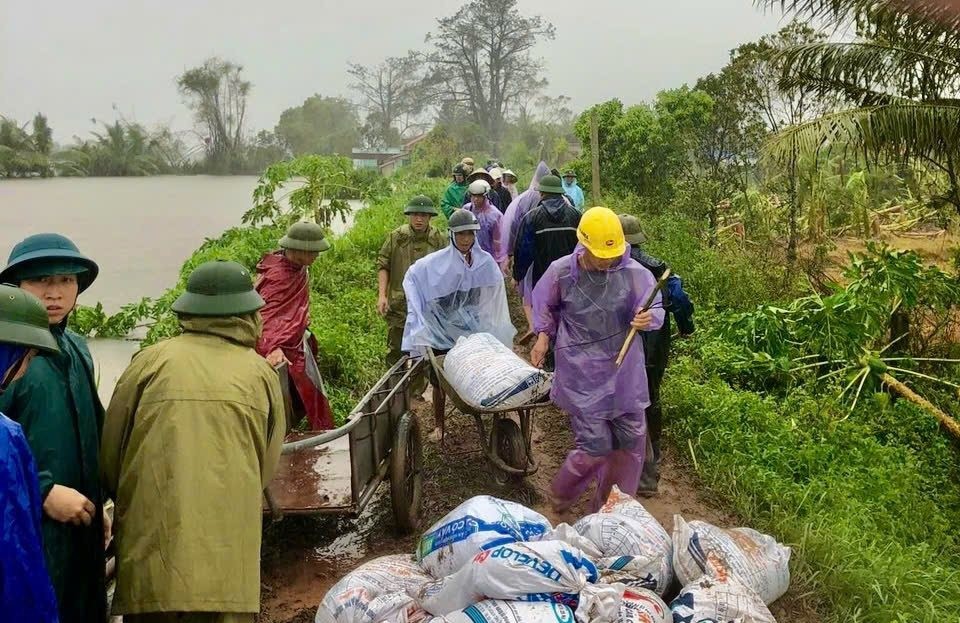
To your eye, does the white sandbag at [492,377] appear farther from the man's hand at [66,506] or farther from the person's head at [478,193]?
the person's head at [478,193]

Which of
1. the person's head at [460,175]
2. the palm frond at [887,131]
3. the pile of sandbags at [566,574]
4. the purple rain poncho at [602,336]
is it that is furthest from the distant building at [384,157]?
the pile of sandbags at [566,574]

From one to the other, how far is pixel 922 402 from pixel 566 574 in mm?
5443

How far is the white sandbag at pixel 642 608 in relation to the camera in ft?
7.73

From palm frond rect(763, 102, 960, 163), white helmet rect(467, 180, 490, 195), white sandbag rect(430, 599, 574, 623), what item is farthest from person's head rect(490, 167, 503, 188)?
white sandbag rect(430, 599, 574, 623)

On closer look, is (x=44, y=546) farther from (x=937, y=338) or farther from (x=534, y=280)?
(x=937, y=338)

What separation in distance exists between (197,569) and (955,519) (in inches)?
208

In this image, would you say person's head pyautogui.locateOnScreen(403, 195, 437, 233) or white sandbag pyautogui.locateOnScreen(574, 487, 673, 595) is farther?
person's head pyautogui.locateOnScreen(403, 195, 437, 233)

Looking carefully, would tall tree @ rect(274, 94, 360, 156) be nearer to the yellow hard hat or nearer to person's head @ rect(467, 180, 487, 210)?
person's head @ rect(467, 180, 487, 210)

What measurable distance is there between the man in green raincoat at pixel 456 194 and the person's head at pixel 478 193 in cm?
147

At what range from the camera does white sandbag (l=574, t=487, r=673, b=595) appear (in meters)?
2.69

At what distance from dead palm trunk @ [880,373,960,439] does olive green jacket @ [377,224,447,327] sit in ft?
13.9

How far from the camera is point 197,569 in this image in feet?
6.93

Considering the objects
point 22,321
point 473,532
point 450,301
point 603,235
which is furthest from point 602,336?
point 22,321

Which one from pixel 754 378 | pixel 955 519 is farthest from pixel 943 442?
pixel 754 378
